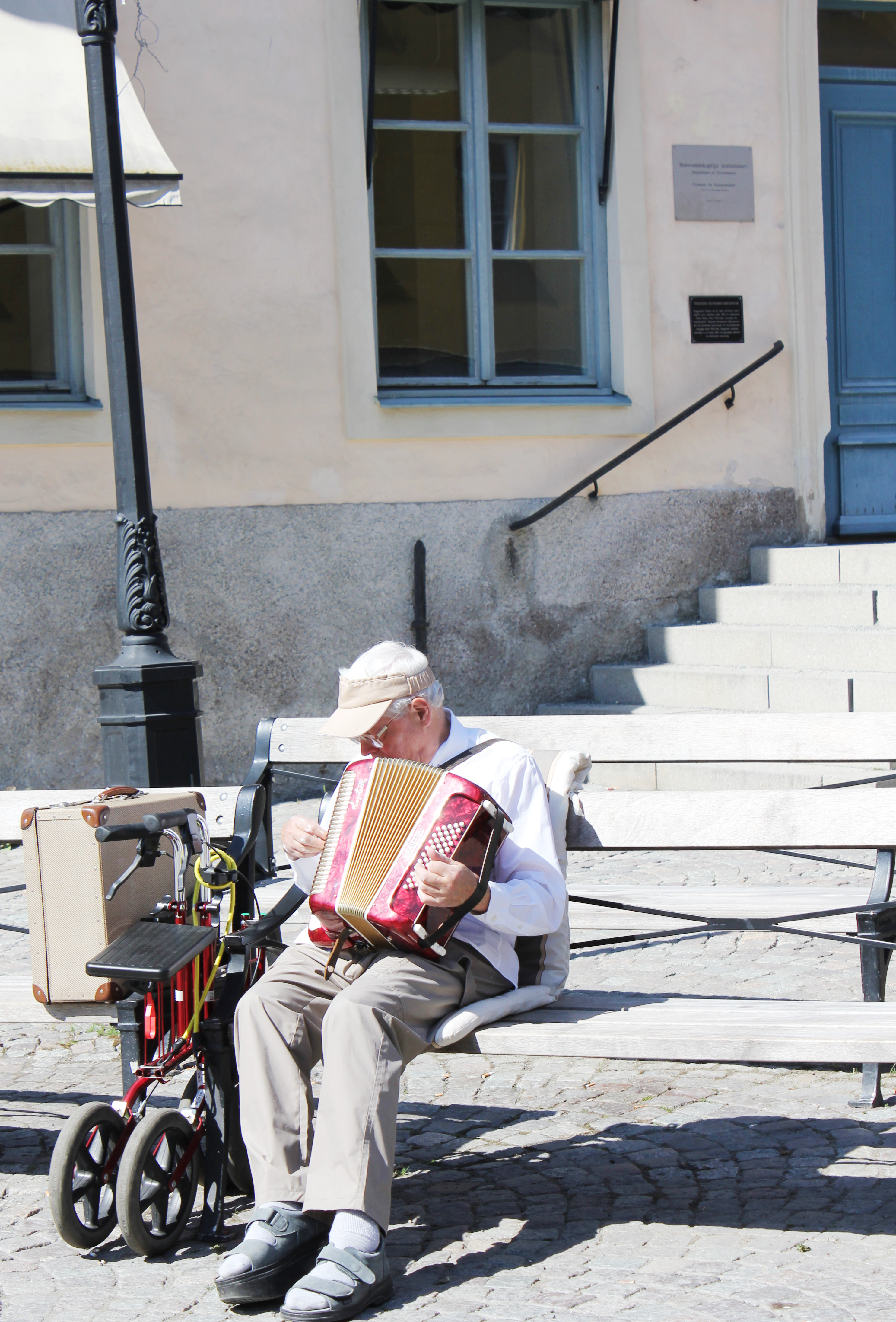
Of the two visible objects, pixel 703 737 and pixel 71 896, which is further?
pixel 703 737

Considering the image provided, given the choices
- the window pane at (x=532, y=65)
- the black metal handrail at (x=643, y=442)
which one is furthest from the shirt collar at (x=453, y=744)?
the window pane at (x=532, y=65)

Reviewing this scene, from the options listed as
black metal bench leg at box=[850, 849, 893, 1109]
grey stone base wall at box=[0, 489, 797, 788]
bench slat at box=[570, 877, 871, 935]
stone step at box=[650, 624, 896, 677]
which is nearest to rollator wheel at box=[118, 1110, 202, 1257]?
bench slat at box=[570, 877, 871, 935]

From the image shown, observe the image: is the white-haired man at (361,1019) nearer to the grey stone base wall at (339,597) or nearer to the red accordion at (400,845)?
the red accordion at (400,845)

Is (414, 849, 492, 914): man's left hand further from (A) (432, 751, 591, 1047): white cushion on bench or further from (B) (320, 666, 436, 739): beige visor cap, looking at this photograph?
(B) (320, 666, 436, 739): beige visor cap

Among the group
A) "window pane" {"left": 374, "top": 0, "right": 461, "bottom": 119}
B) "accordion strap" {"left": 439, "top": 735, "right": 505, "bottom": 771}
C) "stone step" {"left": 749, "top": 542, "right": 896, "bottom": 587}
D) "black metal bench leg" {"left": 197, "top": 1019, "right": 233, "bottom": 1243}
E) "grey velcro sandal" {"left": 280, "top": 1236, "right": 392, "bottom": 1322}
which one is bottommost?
"grey velcro sandal" {"left": 280, "top": 1236, "right": 392, "bottom": 1322}

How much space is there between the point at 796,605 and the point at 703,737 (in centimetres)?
406

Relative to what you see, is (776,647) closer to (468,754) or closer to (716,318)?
(716,318)

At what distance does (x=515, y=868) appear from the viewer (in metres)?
3.22

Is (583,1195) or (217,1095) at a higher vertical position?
(217,1095)

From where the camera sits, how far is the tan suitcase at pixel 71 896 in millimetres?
3225

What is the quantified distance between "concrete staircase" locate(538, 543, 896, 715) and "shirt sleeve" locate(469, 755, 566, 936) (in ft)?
12.4

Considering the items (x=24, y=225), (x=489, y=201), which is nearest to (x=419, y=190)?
(x=489, y=201)

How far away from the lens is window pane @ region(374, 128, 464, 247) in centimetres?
834

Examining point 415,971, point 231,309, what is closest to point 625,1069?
point 415,971
